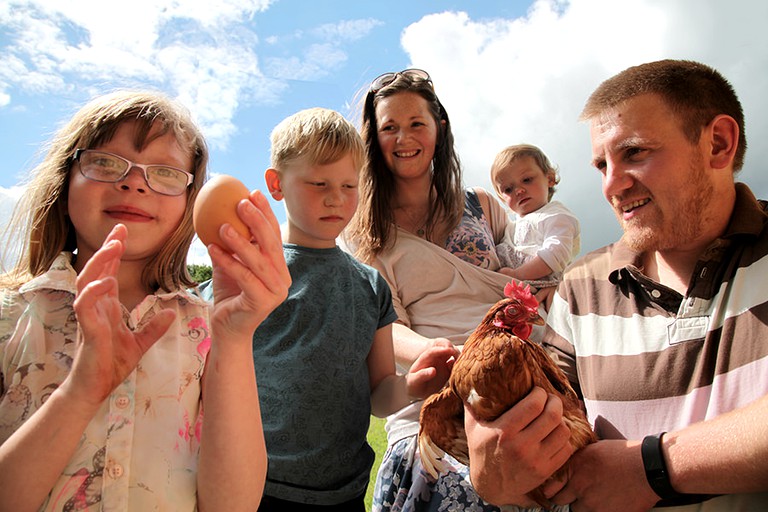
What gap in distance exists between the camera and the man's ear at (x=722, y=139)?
184 cm

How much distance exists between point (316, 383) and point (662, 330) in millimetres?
1302

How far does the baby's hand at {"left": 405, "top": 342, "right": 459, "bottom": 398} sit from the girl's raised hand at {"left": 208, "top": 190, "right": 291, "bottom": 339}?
0.89m

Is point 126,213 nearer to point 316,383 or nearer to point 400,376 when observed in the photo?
point 316,383

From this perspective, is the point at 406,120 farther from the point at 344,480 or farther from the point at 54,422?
the point at 54,422

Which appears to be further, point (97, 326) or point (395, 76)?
point (395, 76)

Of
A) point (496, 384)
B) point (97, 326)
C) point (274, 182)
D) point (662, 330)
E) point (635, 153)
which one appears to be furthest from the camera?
point (274, 182)

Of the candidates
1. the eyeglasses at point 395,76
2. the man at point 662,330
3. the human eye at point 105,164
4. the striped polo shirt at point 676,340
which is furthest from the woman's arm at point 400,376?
the eyeglasses at point 395,76

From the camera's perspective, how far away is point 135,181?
1.42m

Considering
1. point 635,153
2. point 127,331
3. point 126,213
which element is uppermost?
point 635,153

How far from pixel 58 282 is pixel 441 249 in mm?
1703

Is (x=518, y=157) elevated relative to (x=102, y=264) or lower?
elevated

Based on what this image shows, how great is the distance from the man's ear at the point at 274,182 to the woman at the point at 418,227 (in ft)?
2.09

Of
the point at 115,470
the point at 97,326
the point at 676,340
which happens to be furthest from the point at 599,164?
the point at 115,470

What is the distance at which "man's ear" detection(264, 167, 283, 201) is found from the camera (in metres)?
2.18
